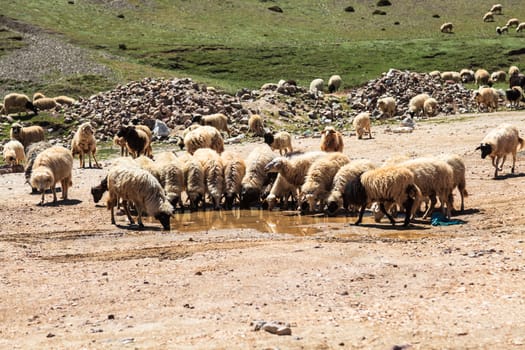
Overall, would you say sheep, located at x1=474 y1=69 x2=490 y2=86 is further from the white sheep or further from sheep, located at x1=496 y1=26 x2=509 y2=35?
the white sheep

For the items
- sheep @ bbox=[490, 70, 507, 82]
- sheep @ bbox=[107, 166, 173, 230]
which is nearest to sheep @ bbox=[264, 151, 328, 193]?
sheep @ bbox=[107, 166, 173, 230]

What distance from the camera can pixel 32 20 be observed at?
2842 inches

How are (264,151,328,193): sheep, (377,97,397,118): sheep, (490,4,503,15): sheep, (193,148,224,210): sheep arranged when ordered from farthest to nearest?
(490,4,503,15): sheep → (377,97,397,118): sheep → (193,148,224,210): sheep → (264,151,328,193): sheep

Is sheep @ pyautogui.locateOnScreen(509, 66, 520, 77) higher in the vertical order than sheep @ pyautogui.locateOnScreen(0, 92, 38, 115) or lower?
higher

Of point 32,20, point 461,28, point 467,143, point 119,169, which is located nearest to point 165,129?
point 467,143

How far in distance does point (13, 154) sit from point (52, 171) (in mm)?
8193

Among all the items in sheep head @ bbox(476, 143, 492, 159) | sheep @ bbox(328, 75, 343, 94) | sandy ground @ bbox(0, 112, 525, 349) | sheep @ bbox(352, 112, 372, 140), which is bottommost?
sandy ground @ bbox(0, 112, 525, 349)

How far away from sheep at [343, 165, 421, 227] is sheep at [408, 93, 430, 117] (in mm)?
23967

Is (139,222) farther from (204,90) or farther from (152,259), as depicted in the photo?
(204,90)

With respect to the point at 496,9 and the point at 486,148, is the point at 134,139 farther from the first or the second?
the point at 496,9

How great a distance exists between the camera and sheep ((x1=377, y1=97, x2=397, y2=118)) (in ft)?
123

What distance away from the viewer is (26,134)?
29922 millimetres

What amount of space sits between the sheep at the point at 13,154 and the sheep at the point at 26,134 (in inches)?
109

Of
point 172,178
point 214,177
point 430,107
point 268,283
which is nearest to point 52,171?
point 172,178
